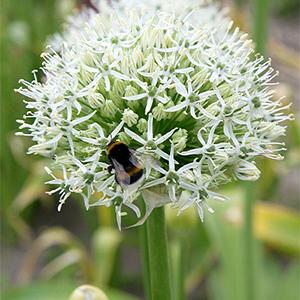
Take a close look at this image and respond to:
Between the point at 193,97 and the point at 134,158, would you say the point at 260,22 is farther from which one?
the point at 134,158

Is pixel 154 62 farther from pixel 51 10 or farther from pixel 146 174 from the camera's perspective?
pixel 51 10

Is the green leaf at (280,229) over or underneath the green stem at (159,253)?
underneath

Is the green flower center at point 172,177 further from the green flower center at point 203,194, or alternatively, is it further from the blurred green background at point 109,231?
the blurred green background at point 109,231

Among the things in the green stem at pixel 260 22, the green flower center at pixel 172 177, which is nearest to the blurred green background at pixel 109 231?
the green stem at pixel 260 22

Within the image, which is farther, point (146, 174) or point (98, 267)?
point (98, 267)

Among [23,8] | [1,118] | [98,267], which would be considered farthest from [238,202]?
[23,8]

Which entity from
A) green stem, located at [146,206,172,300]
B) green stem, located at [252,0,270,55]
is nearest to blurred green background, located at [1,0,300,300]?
green stem, located at [252,0,270,55]

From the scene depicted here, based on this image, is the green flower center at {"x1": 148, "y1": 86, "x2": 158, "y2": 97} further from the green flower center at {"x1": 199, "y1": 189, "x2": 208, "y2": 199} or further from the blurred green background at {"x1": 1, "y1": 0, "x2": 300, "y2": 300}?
the blurred green background at {"x1": 1, "y1": 0, "x2": 300, "y2": 300}
